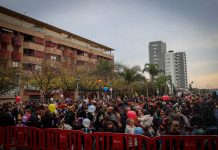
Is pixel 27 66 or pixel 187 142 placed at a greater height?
pixel 27 66

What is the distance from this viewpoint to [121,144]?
698cm

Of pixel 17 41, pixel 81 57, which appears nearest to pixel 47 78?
pixel 17 41

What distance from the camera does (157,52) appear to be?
6334 inches

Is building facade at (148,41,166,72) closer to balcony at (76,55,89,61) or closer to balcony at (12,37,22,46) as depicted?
balcony at (76,55,89,61)

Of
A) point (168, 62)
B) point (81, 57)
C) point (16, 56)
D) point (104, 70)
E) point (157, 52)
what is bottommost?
point (104, 70)

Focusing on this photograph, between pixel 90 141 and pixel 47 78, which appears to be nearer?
pixel 90 141

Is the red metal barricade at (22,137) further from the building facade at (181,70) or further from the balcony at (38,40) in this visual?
the building facade at (181,70)

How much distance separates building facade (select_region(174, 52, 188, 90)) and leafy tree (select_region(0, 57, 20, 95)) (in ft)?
472

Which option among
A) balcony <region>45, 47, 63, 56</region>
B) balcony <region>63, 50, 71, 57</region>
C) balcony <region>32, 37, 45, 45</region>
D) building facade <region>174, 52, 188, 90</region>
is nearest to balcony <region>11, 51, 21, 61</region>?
balcony <region>32, 37, 45, 45</region>

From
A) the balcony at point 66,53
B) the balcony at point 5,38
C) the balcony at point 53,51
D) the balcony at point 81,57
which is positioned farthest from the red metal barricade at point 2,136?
the balcony at point 81,57

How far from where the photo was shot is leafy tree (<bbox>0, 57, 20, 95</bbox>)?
30.2 m

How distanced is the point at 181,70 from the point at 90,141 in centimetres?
16826

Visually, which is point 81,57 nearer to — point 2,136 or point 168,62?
point 2,136

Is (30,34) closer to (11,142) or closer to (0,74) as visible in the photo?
(0,74)
